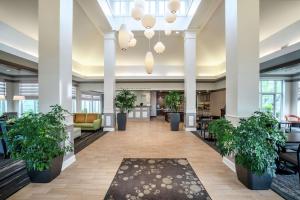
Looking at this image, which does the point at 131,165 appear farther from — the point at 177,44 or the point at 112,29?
the point at 177,44

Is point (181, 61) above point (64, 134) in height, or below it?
above

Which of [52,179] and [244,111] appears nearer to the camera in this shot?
[52,179]

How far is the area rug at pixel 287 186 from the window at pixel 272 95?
9.79 m

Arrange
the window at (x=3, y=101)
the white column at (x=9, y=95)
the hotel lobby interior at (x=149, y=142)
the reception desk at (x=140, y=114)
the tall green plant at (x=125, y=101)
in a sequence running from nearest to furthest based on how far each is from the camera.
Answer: the hotel lobby interior at (x=149, y=142) → the tall green plant at (x=125, y=101) → the window at (x=3, y=101) → the white column at (x=9, y=95) → the reception desk at (x=140, y=114)

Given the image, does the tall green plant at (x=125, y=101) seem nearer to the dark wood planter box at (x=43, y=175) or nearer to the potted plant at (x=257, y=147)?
the dark wood planter box at (x=43, y=175)

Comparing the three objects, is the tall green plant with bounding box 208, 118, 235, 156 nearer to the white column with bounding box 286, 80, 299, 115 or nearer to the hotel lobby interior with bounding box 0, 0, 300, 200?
the hotel lobby interior with bounding box 0, 0, 300, 200

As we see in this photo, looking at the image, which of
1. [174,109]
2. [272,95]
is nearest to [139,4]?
[174,109]

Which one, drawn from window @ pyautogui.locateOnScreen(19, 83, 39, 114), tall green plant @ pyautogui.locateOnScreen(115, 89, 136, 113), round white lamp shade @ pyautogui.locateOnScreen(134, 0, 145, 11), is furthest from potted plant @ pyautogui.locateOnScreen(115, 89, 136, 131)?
window @ pyautogui.locateOnScreen(19, 83, 39, 114)

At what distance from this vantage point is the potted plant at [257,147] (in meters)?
2.76

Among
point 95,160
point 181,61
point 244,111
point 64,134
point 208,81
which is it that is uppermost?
point 181,61

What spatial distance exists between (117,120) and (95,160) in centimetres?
454

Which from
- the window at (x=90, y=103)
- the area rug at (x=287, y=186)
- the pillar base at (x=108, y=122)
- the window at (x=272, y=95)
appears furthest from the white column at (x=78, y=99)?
the window at (x=272, y=95)

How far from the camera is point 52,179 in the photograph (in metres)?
3.18

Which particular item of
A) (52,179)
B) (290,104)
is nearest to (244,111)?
(52,179)
